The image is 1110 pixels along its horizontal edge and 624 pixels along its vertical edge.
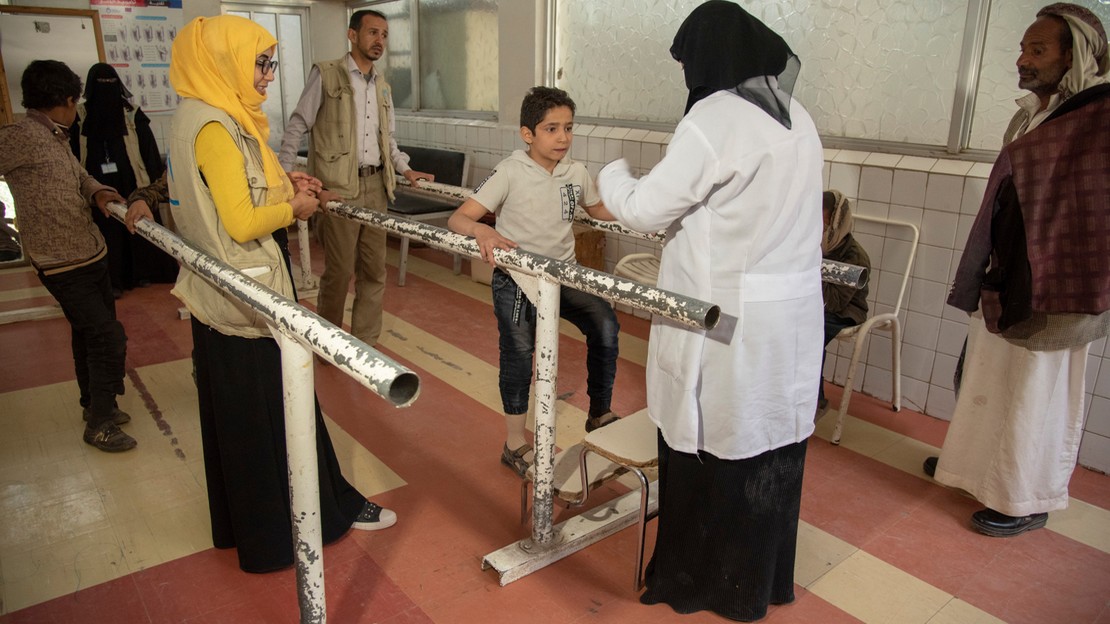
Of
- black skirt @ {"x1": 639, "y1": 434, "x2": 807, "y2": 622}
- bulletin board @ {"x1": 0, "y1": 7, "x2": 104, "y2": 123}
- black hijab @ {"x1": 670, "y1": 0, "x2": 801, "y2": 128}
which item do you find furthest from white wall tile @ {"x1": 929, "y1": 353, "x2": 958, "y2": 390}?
bulletin board @ {"x1": 0, "y1": 7, "x2": 104, "y2": 123}

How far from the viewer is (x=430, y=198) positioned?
5.79m

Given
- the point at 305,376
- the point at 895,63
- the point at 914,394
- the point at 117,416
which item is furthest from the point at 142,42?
the point at 914,394

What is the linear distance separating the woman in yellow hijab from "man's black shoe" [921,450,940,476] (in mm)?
2300

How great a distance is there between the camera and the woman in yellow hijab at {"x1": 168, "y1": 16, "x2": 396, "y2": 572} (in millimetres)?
1959

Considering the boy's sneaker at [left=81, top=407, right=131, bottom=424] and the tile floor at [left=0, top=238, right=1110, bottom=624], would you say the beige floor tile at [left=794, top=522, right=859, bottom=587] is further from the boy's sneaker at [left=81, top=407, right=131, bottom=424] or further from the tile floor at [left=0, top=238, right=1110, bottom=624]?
the boy's sneaker at [left=81, top=407, right=131, bottom=424]

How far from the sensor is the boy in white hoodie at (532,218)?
99.3 inches

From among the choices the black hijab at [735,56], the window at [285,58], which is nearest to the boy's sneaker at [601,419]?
the black hijab at [735,56]

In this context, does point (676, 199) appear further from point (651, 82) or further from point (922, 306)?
point (651, 82)

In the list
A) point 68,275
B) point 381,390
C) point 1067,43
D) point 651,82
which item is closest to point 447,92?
point 651,82

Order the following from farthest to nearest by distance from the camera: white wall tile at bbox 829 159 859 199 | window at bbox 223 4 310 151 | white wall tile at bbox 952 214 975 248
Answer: window at bbox 223 4 310 151, white wall tile at bbox 829 159 859 199, white wall tile at bbox 952 214 975 248

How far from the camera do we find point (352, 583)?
230 centimetres

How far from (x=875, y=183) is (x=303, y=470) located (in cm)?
305

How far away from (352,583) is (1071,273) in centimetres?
241

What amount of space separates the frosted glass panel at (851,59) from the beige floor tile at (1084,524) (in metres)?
1.67
